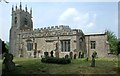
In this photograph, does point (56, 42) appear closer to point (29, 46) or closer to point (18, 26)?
point (29, 46)

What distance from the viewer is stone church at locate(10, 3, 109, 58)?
4872 centimetres

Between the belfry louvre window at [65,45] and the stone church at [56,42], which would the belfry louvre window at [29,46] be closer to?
the stone church at [56,42]

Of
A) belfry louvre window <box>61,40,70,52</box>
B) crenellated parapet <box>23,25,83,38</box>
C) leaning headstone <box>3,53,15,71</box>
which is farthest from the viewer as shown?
crenellated parapet <box>23,25,83,38</box>

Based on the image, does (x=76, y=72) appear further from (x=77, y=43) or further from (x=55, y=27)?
(x=55, y=27)

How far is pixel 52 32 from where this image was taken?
5100 cm

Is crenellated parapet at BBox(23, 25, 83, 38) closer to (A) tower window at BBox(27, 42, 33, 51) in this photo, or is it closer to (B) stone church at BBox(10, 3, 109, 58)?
(B) stone church at BBox(10, 3, 109, 58)

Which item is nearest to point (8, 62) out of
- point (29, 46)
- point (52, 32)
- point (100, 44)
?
point (52, 32)

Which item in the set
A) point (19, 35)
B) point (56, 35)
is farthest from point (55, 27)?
point (19, 35)

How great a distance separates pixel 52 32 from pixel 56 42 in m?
2.45

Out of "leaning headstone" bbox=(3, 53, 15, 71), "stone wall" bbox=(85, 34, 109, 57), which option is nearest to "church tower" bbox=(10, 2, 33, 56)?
"stone wall" bbox=(85, 34, 109, 57)

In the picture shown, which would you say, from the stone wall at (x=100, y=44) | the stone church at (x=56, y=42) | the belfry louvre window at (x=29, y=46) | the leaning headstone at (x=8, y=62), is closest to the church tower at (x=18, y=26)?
the stone church at (x=56, y=42)

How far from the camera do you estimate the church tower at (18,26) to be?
55.6m

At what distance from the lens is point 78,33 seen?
49.1 metres

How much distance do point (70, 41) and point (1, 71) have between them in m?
27.9
